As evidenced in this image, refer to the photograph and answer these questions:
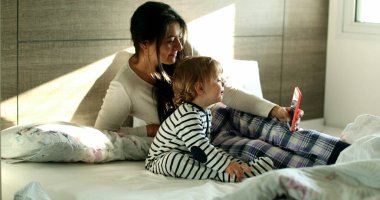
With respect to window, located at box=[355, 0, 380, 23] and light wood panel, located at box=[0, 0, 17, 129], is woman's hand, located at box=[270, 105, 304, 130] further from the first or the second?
window, located at box=[355, 0, 380, 23]

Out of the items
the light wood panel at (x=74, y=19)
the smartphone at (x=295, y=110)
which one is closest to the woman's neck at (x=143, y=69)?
the light wood panel at (x=74, y=19)

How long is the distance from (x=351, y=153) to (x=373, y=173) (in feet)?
1.61

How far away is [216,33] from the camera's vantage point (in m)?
3.28

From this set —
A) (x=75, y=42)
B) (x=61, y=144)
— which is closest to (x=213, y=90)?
(x=61, y=144)

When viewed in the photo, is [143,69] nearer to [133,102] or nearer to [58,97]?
[133,102]

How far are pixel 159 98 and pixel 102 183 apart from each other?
1.99 ft

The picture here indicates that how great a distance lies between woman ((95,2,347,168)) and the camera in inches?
101

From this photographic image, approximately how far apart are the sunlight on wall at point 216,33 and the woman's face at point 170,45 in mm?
508

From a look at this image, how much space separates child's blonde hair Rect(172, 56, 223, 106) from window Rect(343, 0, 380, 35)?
1.53 meters

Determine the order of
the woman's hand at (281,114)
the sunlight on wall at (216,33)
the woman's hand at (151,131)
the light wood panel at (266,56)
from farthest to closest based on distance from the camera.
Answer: the light wood panel at (266,56) < the sunlight on wall at (216,33) < the woman's hand at (151,131) < the woman's hand at (281,114)

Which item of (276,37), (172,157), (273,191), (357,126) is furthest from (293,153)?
(276,37)

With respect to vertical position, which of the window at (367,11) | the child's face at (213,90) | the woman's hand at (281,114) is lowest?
the woman's hand at (281,114)

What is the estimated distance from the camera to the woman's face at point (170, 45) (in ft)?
8.57

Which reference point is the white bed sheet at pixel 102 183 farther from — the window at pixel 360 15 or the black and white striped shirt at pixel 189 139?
the window at pixel 360 15
